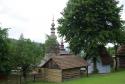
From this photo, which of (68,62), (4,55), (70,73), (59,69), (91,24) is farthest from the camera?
(91,24)

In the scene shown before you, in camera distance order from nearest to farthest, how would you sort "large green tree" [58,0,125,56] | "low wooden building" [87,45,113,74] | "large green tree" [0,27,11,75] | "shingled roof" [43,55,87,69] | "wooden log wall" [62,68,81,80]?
1. "large green tree" [0,27,11,75]
2. "shingled roof" [43,55,87,69]
3. "wooden log wall" [62,68,81,80]
4. "large green tree" [58,0,125,56]
5. "low wooden building" [87,45,113,74]

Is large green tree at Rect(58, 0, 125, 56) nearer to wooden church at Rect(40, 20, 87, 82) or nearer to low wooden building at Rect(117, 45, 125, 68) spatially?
wooden church at Rect(40, 20, 87, 82)

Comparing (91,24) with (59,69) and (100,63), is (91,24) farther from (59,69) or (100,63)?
(59,69)

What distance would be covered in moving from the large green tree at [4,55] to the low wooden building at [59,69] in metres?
8.50

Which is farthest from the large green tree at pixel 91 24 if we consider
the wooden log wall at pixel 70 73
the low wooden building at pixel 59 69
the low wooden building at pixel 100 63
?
the low wooden building at pixel 59 69

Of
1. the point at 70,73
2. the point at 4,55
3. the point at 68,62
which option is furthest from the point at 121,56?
the point at 4,55

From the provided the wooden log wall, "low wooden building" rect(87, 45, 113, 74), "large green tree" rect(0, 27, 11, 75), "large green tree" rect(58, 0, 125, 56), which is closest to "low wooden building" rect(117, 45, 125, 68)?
"low wooden building" rect(87, 45, 113, 74)

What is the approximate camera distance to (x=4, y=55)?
38750mm

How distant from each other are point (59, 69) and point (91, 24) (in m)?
12.3

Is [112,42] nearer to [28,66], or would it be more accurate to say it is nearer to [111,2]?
[111,2]

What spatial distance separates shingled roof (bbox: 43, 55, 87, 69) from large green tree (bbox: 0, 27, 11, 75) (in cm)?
891

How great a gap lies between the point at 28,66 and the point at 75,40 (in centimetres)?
1433

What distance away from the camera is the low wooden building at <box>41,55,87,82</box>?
45.5m

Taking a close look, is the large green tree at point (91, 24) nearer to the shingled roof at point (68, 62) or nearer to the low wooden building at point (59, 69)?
the shingled roof at point (68, 62)
